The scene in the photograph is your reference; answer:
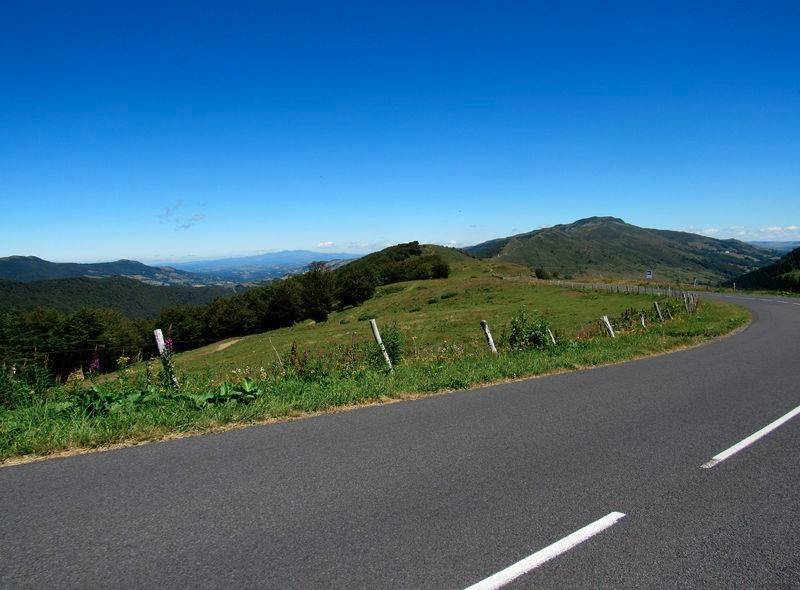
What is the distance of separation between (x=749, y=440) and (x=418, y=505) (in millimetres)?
4703

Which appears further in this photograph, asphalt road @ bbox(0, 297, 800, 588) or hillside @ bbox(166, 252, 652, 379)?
hillside @ bbox(166, 252, 652, 379)

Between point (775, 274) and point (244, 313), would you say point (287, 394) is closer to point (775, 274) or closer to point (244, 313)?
point (244, 313)

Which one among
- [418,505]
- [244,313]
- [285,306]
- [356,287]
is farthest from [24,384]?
[244,313]

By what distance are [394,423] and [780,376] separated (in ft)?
31.0

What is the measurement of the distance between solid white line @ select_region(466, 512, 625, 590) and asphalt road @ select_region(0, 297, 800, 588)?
59 millimetres

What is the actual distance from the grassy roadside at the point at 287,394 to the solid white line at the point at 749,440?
15.1 ft

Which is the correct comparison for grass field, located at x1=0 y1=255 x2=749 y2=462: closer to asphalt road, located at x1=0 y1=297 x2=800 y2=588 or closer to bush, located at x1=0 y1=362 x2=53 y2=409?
bush, located at x1=0 y1=362 x2=53 y2=409

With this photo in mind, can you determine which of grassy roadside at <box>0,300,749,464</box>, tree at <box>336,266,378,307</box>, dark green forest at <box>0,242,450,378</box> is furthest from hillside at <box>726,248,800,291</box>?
grassy roadside at <box>0,300,749,464</box>

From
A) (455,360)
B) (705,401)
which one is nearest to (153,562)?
(705,401)

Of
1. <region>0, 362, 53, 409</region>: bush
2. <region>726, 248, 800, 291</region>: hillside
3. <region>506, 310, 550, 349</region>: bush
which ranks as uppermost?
<region>0, 362, 53, 409</region>: bush

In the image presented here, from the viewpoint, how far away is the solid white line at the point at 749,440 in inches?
212

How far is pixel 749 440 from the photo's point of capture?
610 cm

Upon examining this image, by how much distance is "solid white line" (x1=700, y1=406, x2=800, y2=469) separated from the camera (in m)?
5.38

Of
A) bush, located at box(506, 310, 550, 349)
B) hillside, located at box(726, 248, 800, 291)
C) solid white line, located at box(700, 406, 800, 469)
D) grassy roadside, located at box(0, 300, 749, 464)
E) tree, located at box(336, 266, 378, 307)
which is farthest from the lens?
hillside, located at box(726, 248, 800, 291)
